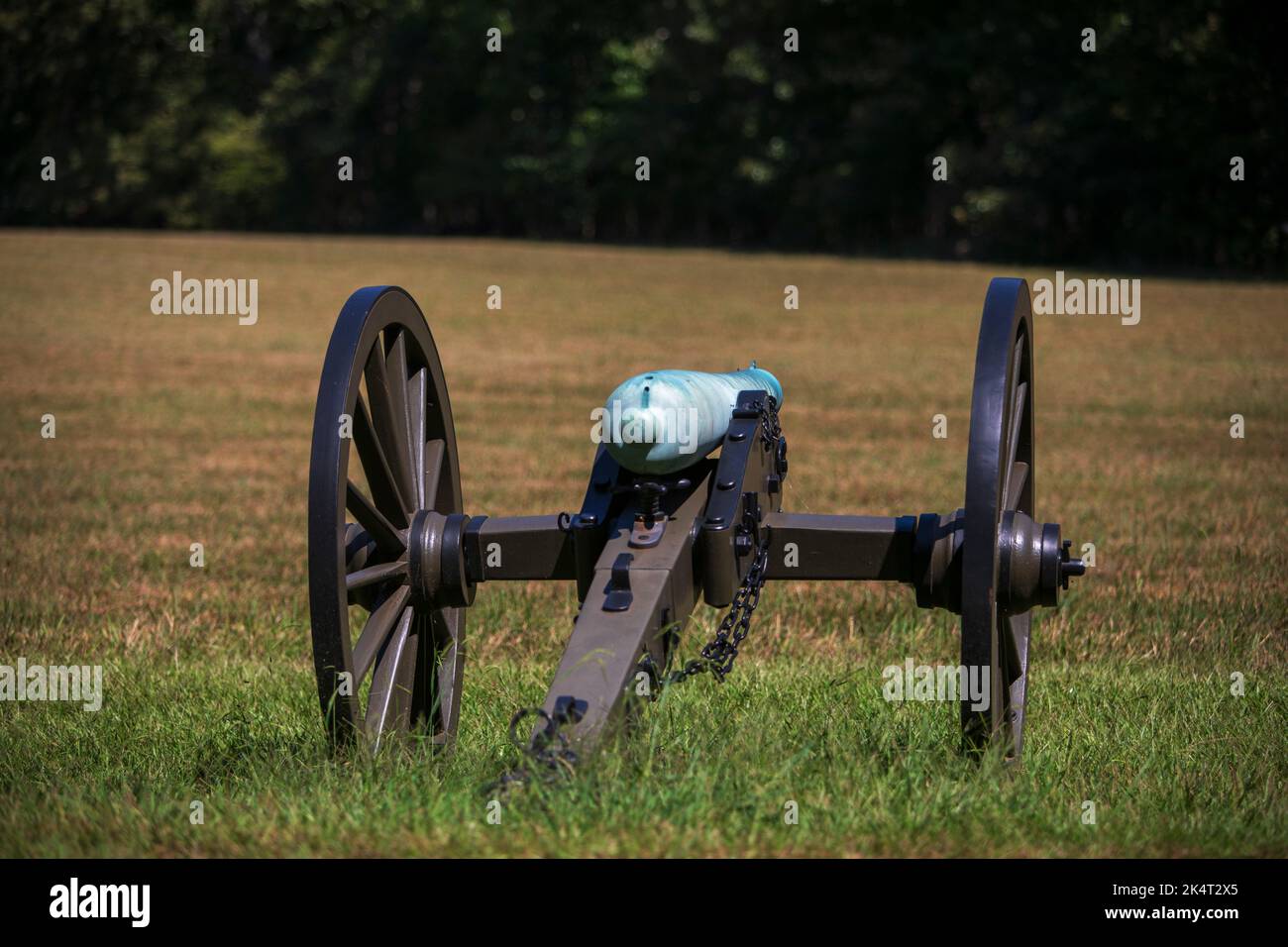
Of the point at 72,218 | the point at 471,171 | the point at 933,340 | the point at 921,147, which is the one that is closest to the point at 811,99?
the point at 921,147

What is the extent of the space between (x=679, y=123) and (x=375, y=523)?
162 ft

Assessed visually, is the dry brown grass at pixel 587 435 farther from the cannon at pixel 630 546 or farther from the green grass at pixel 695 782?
the cannon at pixel 630 546

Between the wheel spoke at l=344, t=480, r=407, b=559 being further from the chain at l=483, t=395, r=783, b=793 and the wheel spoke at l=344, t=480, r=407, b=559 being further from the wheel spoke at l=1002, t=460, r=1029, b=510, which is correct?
the wheel spoke at l=1002, t=460, r=1029, b=510

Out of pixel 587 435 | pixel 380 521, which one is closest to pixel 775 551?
pixel 380 521

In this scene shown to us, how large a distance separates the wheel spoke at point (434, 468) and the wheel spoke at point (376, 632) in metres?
0.43

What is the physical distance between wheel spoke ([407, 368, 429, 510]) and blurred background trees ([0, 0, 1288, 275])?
30.5 metres

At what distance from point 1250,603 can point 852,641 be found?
6.14 feet

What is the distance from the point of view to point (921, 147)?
4556cm

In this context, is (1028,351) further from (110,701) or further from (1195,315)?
(1195,315)

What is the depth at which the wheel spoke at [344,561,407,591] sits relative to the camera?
4125 millimetres

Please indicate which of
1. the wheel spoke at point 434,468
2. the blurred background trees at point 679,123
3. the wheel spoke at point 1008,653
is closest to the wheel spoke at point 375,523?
the wheel spoke at point 434,468

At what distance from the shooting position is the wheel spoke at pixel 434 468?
4.93 meters

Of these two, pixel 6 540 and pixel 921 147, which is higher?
pixel 921 147

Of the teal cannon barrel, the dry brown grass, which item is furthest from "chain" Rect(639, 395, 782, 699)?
the dry brown grass
